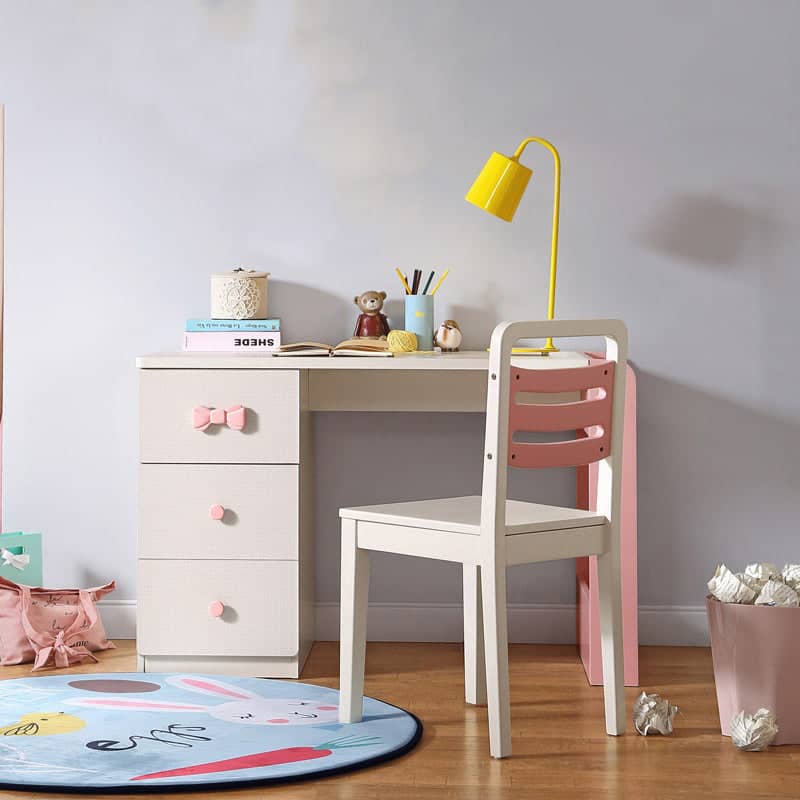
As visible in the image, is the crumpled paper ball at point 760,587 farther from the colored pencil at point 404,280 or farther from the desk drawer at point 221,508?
the colored pencil at point 404,280

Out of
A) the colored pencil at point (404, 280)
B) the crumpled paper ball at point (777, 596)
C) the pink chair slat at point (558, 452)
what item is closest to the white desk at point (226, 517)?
the colored pencil at point (404, 280)

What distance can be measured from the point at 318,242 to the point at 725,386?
3.79 ft

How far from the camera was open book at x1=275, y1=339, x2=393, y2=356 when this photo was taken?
2768 millimetres

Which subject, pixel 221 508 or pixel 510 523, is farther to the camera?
pixel 221 508

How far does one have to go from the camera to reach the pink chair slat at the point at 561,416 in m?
2.15

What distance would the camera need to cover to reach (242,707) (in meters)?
2.47

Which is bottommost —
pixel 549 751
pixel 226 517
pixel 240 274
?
pixel 549 751

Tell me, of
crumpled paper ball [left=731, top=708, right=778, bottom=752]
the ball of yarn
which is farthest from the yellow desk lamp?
crumpled paper ball [left=731, top=708, right=778, bottom=752]

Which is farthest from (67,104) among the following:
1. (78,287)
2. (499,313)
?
(499,313)

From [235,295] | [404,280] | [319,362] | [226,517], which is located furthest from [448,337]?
[226,517]

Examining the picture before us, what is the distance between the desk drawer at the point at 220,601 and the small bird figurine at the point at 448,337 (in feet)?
2.31

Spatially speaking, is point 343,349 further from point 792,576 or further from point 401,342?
point 792,576

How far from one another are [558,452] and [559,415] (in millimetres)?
72

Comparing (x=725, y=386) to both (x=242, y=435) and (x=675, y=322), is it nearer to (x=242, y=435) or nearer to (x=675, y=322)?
(x=675, y=322)
